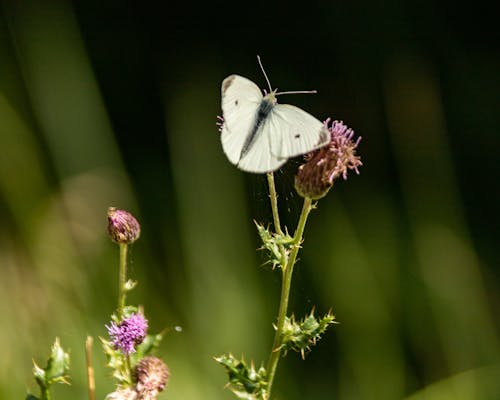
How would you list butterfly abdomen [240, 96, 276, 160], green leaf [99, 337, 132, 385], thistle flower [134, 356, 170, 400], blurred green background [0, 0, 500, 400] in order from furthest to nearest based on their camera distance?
blurred green background [0, 0, 500, 400]
butterfly abdomen [240, 96, 276, 160]
green leaf [99, 337, 132, 385]
thistle flower [134, 356, 170, 400]

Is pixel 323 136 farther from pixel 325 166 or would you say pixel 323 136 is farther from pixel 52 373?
pixel 52 373

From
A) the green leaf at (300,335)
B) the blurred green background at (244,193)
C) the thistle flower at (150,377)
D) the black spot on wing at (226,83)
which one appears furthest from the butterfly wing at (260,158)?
the blurred green background at (244,193)

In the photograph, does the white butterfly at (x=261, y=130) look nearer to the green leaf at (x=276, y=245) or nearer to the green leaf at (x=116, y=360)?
the green leaf at (x=276, y=245)

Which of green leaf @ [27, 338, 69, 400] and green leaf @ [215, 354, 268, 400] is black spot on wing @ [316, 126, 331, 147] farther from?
green leaf @ [27, 338, 69, 400]

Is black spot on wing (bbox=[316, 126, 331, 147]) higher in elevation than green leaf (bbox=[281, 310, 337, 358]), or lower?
higher

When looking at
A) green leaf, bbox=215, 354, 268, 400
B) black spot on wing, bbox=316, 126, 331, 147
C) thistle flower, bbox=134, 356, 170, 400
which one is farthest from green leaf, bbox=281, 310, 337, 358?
black spot on wing, bbox=316, 126, 331, 147

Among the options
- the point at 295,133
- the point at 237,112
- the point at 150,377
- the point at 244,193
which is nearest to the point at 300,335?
the point at 150,377
